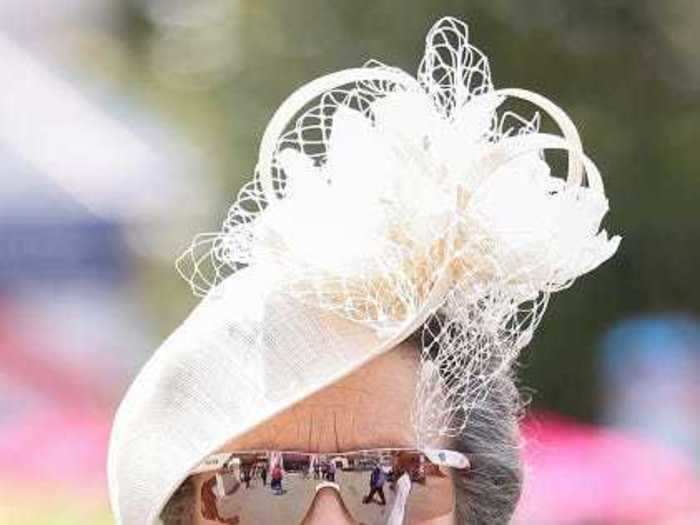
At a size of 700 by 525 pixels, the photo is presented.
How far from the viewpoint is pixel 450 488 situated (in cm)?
234

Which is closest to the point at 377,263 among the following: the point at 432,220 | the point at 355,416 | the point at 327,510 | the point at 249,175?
the point at 432,220

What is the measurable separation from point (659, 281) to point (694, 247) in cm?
22

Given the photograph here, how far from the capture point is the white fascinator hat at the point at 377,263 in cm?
224

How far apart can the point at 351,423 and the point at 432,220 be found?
0.26 m

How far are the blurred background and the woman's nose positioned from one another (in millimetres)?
4340

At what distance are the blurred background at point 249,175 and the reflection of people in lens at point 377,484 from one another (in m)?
4.32

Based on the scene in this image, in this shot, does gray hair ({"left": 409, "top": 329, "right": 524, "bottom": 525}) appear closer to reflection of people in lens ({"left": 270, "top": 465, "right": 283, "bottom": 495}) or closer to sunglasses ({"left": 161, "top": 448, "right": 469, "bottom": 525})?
sunglasses ({"left": 161, "top": 448, "right": 469, "bottom": 525})

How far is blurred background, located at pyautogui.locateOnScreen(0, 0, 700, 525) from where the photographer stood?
753 cm

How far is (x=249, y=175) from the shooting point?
893 centimetres

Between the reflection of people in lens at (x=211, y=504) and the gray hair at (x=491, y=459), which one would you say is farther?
the gray hair at (x=491, y=459)

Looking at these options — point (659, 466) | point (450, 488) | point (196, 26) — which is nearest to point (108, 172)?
point (196, 26)

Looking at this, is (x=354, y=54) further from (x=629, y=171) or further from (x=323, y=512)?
(x=323, y=512)

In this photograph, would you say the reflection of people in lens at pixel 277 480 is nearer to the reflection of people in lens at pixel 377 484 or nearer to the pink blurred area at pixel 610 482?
the reflection of people in lens at pixel 377 484

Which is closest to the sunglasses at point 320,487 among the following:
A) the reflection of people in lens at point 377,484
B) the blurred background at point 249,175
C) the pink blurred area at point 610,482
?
the reflection of people in lens at point 377,484
